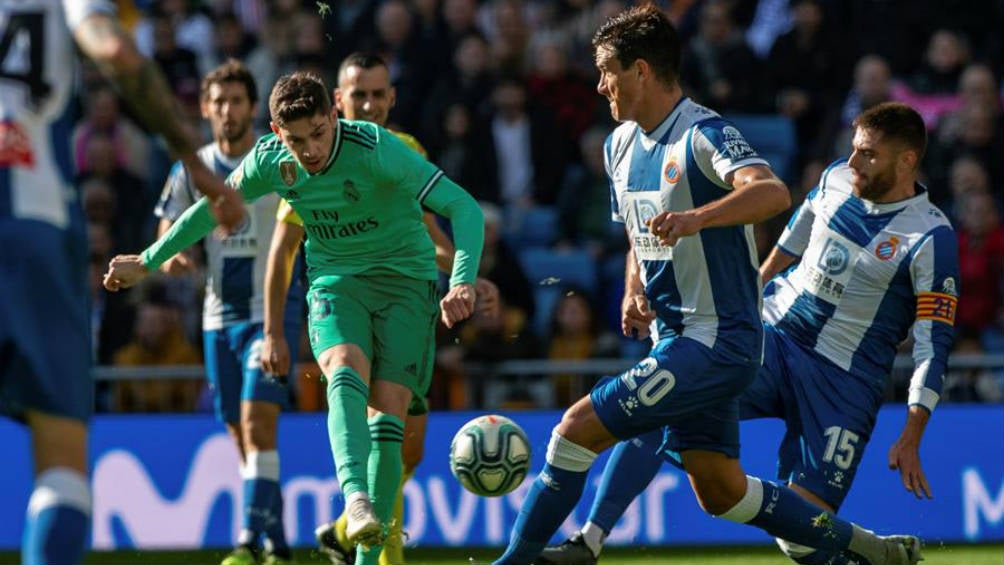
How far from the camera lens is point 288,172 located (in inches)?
282

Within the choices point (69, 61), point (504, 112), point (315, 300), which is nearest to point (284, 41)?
point (504, 112)

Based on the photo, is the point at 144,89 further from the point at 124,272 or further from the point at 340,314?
the point at 340,314

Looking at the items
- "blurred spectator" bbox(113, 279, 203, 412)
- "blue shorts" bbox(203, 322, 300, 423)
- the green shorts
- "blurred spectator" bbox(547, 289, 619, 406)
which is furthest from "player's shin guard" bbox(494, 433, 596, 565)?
"blurred spectator" bbox(113, 279, 203, 412)

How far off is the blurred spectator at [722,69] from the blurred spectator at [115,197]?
470cm

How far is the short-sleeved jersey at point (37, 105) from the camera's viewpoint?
4852mm

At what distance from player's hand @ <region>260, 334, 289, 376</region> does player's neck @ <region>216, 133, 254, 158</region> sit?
63.5 inches

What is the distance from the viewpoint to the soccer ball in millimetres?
7457

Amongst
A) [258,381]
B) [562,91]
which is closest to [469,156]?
[562,91]

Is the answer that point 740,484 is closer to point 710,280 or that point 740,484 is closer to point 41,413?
point 710,280

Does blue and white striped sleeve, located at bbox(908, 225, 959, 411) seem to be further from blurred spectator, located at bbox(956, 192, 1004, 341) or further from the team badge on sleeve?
blurred spectator, located at bbox(956, 192, 1004, 341)

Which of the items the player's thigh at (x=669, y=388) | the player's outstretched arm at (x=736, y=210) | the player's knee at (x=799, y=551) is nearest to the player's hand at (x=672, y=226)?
the player's outstretched arm at (x=736, y=210)

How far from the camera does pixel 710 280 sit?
6.52m

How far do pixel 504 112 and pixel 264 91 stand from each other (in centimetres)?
213

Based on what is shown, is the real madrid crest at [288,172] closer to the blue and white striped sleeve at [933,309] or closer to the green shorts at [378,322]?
the green shorts at [378,322]
